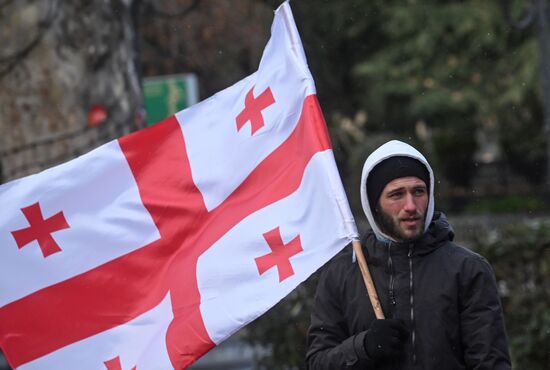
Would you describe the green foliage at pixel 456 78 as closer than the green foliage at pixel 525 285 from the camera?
No

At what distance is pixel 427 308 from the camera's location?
400 centimetres

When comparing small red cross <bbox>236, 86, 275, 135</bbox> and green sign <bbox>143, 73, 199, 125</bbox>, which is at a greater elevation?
green sign <bbox>143, 73, 199, 125</bbox>

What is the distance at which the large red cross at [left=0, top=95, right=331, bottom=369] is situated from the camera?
16.3 ft

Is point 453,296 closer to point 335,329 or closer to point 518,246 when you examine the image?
point 335,329

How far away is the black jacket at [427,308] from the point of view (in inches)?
156

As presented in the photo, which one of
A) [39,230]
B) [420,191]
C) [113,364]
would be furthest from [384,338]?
[39,230]

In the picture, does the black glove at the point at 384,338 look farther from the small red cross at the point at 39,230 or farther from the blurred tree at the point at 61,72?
the blurred tree at the point at 61,72

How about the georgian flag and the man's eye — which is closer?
the man's eye

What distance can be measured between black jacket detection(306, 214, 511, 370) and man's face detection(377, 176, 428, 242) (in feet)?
0.17

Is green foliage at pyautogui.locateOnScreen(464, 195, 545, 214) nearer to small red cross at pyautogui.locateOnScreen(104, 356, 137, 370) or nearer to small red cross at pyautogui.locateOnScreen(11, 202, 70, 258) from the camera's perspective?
small red cross at pyautogui.locateOnScreen(11, 202, 70, 258)

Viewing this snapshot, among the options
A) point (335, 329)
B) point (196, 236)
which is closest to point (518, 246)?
point (196, 236)

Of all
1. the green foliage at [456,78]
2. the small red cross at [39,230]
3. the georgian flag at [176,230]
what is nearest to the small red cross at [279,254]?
the georgian flag at [176,230]

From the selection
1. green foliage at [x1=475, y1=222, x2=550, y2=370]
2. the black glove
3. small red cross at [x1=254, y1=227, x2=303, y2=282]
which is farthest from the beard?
green foliage at [x1=475, y1=222, x2=550, y2=370]

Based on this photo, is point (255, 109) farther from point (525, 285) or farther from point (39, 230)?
point (525, 285)
